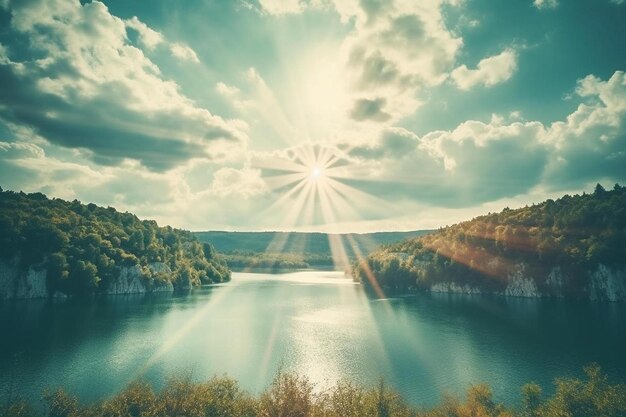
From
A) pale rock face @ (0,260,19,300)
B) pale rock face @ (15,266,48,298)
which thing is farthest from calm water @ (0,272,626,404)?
pale rock face @ (0,260,19,300)

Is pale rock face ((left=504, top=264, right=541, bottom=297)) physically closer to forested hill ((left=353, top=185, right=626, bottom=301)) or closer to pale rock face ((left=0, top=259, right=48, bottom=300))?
forested hill ((left=353, top=185, right=626, bottom=301))

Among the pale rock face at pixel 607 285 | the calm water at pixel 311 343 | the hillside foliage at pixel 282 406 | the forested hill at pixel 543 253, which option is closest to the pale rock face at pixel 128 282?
the calm water at pixel 311 343

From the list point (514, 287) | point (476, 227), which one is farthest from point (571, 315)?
point (476, 227)

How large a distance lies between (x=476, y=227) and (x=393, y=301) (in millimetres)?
64175

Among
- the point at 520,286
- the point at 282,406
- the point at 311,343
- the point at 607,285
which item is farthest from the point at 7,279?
the point at 607,285

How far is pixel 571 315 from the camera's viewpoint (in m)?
109

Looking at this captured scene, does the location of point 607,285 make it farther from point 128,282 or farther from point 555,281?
point 128,282

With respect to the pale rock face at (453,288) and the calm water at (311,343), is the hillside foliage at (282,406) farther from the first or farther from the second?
the pale rock face at (453,288)

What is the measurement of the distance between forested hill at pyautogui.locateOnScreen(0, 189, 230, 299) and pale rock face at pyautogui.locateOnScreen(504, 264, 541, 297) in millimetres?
149686

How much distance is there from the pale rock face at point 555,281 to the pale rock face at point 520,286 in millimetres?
5297

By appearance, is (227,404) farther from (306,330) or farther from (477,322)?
(477,322)

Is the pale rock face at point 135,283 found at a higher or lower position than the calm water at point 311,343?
higher

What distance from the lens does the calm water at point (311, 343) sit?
5797cm

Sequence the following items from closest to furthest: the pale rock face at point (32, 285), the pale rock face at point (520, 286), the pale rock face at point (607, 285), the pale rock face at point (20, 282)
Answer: the pale rock face at point (20, 282) < the pale rock face at point (32, 285) < the pale rock face at point (607, 285) < the pale rock face at point (520, 286)
